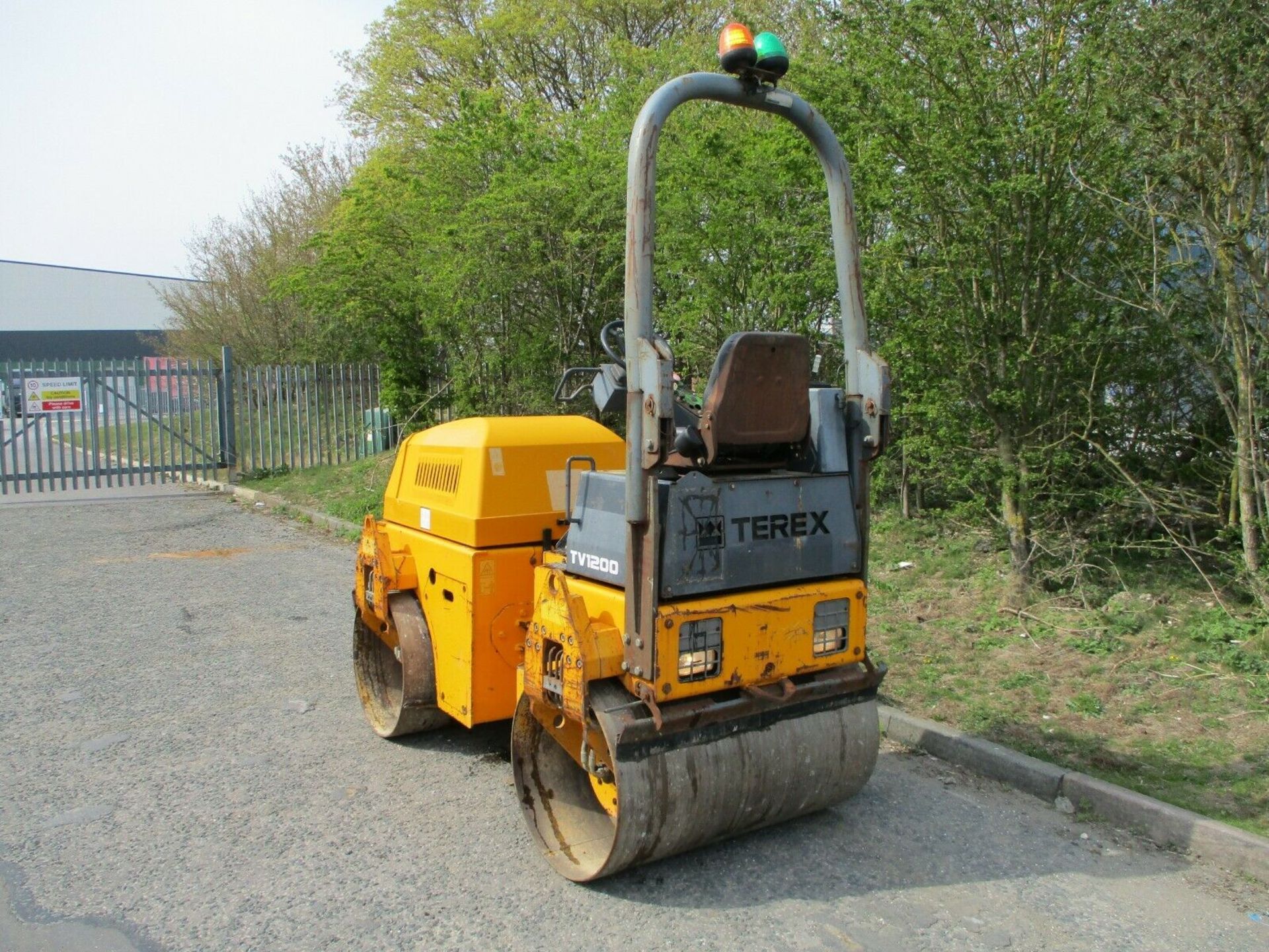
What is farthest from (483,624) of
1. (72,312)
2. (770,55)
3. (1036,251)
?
(72,312)

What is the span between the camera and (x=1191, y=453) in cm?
653

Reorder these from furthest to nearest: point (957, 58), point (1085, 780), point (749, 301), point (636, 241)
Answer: point (749, 301), point (957, 58), point (1085, 780), point (636, 241)

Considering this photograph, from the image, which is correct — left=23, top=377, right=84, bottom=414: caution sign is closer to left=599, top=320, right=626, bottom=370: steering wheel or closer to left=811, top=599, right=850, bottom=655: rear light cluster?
left=599, top=320, right=626, bottom=370: steering wheel

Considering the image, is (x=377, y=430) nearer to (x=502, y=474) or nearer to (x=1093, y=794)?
(x=502, y=474)

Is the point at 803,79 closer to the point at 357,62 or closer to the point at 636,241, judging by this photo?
the point at 636,241

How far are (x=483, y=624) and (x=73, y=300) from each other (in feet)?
196

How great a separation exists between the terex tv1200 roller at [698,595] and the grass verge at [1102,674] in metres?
1.45

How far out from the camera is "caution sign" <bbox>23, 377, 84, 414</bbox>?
54.6 ft

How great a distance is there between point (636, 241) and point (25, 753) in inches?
164

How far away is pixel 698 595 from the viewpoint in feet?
11.9

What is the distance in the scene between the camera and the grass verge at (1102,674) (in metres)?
4.59

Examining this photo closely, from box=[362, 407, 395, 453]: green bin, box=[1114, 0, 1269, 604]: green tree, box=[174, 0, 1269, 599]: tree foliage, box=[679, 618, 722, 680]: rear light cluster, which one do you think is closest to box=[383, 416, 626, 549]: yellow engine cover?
box=[679, 618, 722, 680]: rear light cluster

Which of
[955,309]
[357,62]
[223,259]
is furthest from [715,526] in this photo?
[357,62]

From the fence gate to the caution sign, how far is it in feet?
0.05
